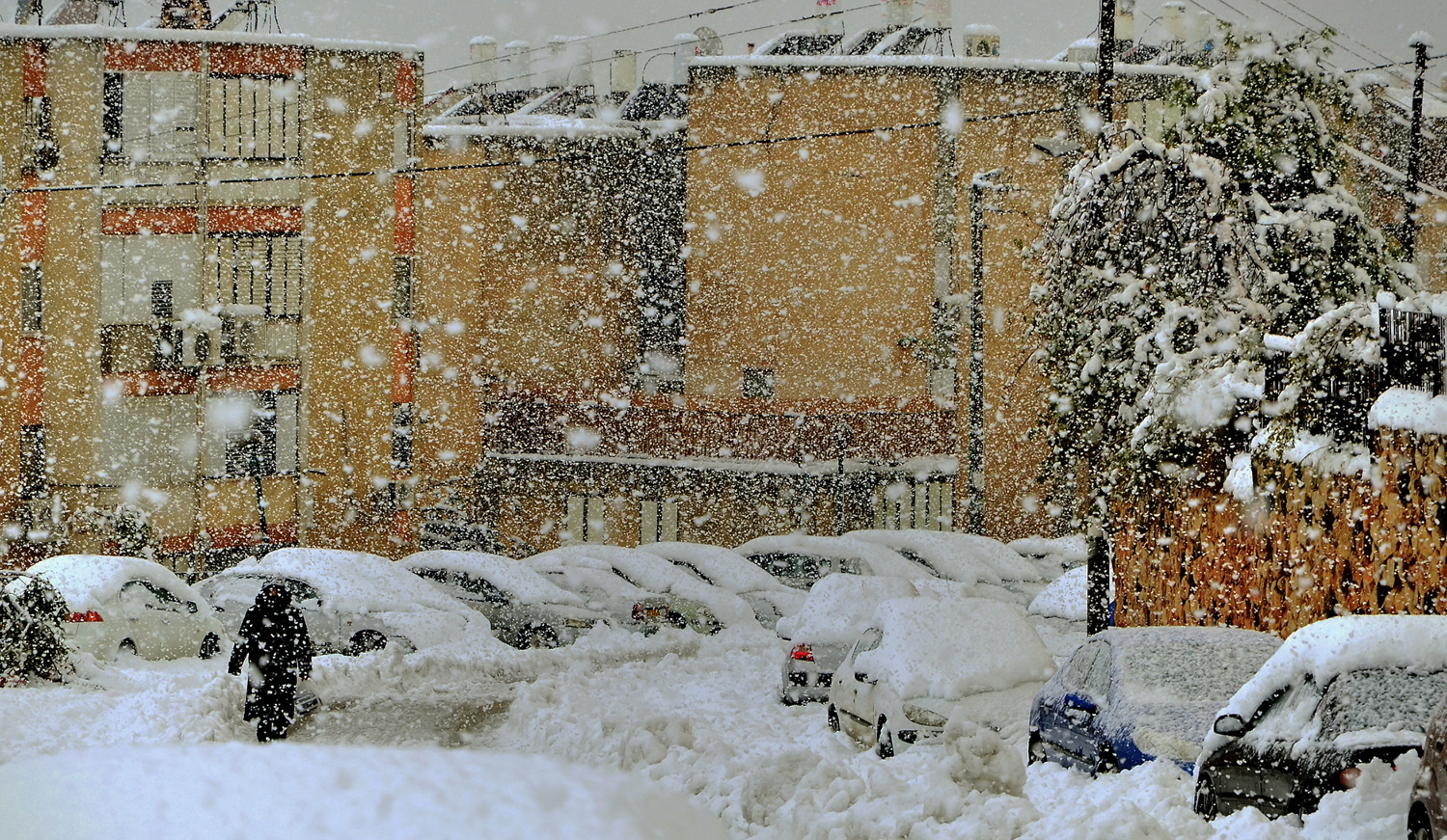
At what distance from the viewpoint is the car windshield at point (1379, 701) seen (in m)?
7.20

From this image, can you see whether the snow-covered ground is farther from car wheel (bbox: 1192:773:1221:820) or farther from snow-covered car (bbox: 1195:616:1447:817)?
snow-covered car (bbox: 1195:616:1447:817)

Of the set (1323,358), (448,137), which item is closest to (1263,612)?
(1323,358)

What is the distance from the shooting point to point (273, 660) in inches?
Answer: 467

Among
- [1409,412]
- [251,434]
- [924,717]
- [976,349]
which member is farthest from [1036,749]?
[251,434]

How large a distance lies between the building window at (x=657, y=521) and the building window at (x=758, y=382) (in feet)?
10.9

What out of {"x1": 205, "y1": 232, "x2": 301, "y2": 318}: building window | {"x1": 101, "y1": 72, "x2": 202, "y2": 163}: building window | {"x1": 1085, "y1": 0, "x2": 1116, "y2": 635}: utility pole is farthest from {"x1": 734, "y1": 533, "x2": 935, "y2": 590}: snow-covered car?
{"x1": 101, "y1": 72, "x2": 202, "y2": 163}: building window

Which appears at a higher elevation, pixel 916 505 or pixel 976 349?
pixel 976 349

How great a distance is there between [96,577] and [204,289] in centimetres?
1442

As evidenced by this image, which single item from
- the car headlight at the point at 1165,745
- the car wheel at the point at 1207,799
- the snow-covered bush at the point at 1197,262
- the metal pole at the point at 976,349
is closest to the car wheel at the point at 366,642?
the snow-covered bush at the point at 1197,262

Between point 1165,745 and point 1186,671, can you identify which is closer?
point 1165,745

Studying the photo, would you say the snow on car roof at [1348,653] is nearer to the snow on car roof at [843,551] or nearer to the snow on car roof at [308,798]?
the snow on car roof at [308,798]

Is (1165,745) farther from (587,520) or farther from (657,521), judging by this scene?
(587,520)

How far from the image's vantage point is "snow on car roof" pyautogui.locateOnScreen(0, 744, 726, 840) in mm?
2689

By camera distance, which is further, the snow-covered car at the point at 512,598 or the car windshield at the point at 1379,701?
the snow-covered car at the point at 512,598
